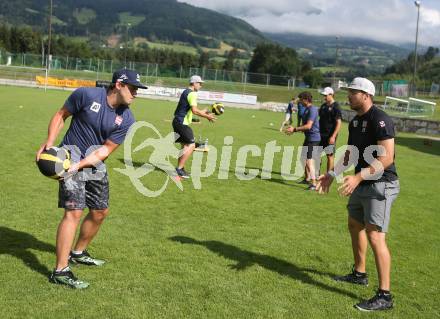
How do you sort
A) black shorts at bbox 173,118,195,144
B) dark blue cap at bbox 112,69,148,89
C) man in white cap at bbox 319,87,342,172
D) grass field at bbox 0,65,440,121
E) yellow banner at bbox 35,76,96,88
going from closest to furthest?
dark blue cap at bbox 112,69,148,89 < man in white cap at bbox 319,87,342,172 < black shorts at bbox 173,118,195,144 < yellow banner at bbox 35,76,96,88 < grass field at bbox 0,65,440,121

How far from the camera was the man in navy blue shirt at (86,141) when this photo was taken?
568 cm

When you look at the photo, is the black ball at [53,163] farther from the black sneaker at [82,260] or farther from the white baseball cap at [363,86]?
the white baseball cap at [363,86]

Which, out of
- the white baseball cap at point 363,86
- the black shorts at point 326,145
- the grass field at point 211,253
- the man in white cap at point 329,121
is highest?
the white baseball cap at point 363,86

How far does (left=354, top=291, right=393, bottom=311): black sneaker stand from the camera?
5695 mm

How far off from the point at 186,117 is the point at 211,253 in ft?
19.0

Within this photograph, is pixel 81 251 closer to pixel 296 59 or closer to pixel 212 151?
pixel 212 151

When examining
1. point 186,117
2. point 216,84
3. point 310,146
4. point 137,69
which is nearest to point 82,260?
point 186,117

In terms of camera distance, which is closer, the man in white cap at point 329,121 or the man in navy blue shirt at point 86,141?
the man in navy blue shirt at point 86,141

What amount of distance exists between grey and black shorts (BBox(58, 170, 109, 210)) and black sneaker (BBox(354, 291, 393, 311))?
3.09 metres

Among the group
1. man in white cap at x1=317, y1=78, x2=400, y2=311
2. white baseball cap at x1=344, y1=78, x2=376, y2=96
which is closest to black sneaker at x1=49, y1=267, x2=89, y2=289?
man in white cap at x1=317, y1=78, x2=400, y2=311

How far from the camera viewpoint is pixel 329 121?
488 inches

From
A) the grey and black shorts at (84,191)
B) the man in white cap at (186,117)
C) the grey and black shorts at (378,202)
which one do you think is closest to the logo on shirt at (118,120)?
the grey and black shorts at (84,191)

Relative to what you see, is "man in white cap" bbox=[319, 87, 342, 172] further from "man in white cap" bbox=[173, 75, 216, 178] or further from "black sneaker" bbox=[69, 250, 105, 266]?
"black sneaker" bbox=[69, 250, 105, 266]

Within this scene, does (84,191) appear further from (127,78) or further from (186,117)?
(186,117)
